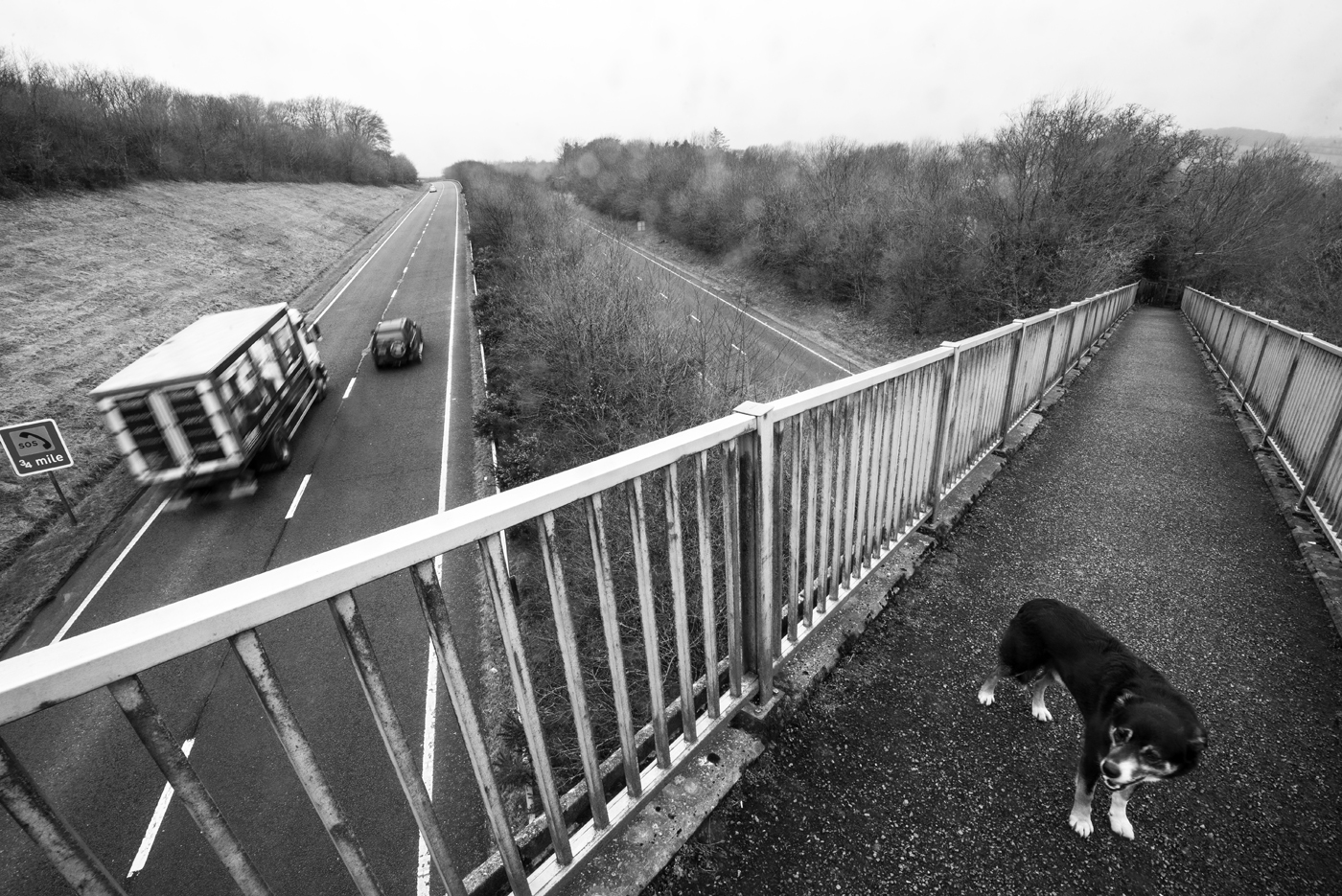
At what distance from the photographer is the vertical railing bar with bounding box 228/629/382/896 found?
3.71 ft

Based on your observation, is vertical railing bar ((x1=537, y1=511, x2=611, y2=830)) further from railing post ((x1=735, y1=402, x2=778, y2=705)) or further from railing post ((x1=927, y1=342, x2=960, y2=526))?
railing post ((x1=927, y1=342, x2=960, y2=526))

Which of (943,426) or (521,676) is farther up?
(521,676)

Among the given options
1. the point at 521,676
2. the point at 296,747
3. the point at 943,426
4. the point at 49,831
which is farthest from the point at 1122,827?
the point at 49,831

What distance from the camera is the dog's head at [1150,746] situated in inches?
74.9

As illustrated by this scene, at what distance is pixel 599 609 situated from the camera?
291 centimetres

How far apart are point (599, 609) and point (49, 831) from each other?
2.08 meters

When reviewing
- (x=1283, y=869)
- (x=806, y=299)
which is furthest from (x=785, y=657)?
(x=806, y=299)

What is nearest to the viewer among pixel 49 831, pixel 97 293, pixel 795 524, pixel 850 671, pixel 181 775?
pixel 49 831

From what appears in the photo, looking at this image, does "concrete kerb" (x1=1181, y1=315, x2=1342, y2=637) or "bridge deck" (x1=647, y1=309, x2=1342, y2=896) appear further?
"concrete kerb" (x1=1181, y1=315, x2=1342, y2=637)

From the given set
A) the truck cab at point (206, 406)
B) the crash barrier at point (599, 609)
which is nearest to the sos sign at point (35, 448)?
the truck cab at point (206, 406)

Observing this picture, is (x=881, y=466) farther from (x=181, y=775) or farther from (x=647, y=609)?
(x=181, y=775)

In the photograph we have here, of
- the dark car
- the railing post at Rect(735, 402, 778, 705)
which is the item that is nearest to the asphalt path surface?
the railing post at Rect(735, 402, 778, 705)

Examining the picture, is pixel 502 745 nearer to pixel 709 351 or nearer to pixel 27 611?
pixel 27 611

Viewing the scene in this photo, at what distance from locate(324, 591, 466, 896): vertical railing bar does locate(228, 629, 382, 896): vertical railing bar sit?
14 cm
